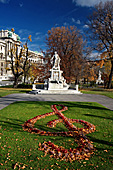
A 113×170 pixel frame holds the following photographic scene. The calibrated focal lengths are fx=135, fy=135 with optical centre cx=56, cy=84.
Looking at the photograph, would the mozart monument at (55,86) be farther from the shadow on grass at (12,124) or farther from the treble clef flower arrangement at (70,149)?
the treble clef flower arrangement at (70,149)

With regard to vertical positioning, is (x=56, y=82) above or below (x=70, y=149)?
above

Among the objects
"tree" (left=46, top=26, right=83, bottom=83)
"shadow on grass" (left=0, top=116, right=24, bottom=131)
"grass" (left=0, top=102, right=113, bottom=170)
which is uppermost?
"tree" (left=46, top=26, right=83, bottom=83)

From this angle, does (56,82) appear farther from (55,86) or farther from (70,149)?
(70,149)

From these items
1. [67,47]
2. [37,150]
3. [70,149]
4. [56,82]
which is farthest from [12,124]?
[67,47]

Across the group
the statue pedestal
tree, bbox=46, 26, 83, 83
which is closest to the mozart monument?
the statue pedestal

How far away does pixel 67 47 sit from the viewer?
3169 cm

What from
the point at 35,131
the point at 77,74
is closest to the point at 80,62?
the point at 77,74

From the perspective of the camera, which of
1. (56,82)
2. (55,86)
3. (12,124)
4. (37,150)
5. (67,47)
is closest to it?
(37,150)

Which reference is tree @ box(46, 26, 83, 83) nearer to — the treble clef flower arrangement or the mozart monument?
the mozart monument

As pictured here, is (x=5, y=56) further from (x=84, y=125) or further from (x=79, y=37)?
(x=84, y=125)

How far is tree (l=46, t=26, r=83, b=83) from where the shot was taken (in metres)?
31.3

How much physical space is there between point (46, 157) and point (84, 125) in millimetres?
3434

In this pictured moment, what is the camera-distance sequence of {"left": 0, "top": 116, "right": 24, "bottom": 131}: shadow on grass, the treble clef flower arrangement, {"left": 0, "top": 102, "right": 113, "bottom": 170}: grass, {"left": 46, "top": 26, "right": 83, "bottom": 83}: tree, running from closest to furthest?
{"left": 0, "top": 102, "right": 113, "bottom": 170}: grass < the treble clef flower arrangement < {"left": 0, "top": 116, "right": 24, "bottom": 131}: shadow on grass < {"left": 46, "top": 26, "right": 83, "bottom": 83}: tree

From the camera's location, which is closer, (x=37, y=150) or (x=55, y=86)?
(x=37, y=150)
